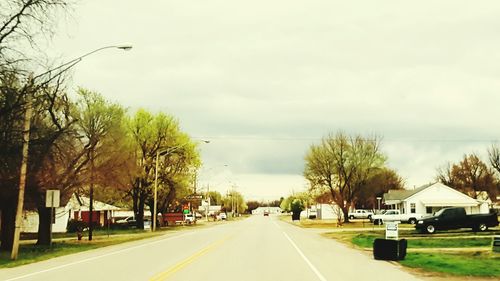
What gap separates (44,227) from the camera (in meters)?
35.6

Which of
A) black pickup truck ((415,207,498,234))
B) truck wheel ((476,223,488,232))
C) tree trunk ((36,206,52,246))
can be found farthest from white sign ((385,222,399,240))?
truck wheel ((476,223,488,232))

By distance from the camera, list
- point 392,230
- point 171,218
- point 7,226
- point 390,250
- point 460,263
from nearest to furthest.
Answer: point 460,263 < point 390,250 < point 392,230 < point 7,226 < point 171,218

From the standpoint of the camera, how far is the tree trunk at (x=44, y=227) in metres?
35.2

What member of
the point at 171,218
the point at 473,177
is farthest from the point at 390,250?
the point at 473,177

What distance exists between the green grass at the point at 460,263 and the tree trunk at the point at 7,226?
67.5 ft

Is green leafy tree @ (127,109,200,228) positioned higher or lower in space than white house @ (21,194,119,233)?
higher

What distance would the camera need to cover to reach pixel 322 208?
414 ft

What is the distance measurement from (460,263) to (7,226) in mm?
23256

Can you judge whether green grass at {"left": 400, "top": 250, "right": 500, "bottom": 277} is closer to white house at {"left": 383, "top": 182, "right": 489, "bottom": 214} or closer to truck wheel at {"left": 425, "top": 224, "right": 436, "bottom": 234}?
truck wheel at {"left": 425, "top": 224, "right": 436, "bottom": 234}

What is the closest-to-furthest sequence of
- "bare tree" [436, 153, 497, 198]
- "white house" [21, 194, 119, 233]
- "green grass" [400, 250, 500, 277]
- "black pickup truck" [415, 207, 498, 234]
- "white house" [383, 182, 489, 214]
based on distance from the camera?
"green grass" [400, 250, 500, 277] < "black pickup truck" [415, 207, 498, 234] < "white house" [21, 194, 119, 233] < "white house" [383, 182, 489, 214] < "bare tree" [436, 153, 497, 198]

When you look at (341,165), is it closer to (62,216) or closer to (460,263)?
(62,216)

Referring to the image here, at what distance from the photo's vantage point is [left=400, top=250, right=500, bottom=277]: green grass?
17.2 meters

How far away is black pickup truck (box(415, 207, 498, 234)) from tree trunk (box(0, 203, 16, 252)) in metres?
27.7

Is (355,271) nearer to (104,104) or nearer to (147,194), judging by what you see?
(104,104)
